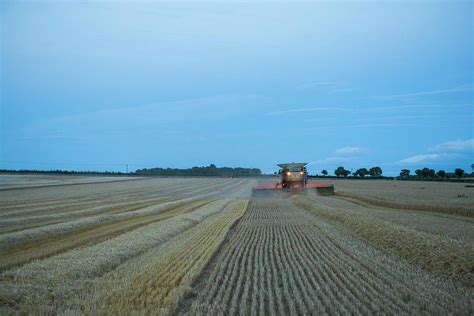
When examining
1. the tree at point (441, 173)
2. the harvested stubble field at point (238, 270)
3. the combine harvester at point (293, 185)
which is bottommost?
the harvested stubble field at point (238, 270)

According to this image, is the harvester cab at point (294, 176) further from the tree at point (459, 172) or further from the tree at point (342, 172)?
the tree at point (342, 172)

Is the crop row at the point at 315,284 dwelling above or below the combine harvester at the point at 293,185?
below

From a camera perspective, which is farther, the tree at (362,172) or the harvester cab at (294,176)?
the tree at (362,172)

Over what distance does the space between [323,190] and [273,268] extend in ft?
123

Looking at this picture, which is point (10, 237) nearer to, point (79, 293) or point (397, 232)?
point (79, 293)

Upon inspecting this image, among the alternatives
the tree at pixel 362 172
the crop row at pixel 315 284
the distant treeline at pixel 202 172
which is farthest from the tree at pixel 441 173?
the crop row at pixel 315 284

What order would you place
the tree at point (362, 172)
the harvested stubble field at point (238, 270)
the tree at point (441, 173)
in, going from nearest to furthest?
the harvested stubble field at point (238, 270) < the tree at point (441, 173) < the tree at point (362, 172)

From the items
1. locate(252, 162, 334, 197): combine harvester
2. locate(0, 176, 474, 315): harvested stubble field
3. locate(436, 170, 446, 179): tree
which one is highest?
locate(436, 170, 446, 179): tree

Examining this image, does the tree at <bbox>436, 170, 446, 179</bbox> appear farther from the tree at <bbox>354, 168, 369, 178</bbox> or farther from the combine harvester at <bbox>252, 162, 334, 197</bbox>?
the combine harvester at <bbox>252, 162, 334, 197</bbox>

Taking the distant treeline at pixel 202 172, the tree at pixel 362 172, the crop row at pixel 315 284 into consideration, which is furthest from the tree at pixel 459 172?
the crop row at pixel 315 284

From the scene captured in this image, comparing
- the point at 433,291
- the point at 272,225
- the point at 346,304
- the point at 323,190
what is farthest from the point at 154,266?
the point at 323,190

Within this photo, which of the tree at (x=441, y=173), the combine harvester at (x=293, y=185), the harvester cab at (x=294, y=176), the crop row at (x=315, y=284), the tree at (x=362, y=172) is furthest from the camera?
the tree at (x=362, y=172)

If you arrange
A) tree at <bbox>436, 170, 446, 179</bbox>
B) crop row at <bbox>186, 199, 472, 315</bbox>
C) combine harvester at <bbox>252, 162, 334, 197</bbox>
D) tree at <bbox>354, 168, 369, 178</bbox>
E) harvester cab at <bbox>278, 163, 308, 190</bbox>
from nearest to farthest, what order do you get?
→ crop row at <bbox>186, 199, 472, 315</bbox>
combine harvester at <bbox>252, 162, 334, 197</bbox>
harvester cab at <bbox>278, 163, 308, 190</bbox>
tree at <bbox>436, 170, 446, 179</bbox>
tree at <bbox>354, 168, 369, 178</bbox>

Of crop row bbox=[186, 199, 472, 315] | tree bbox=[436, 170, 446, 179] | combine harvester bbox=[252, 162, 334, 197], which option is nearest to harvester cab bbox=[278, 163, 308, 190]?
combine harvester bbox=[252, 162, 334, 197]
